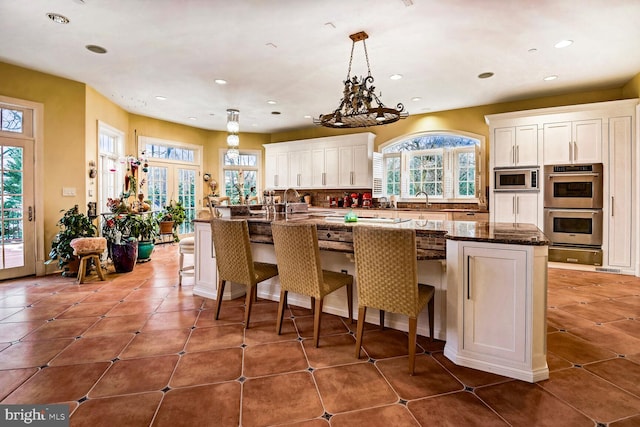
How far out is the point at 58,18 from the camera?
2965 millimetres

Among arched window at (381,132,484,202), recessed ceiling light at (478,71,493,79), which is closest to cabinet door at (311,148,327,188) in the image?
arched window at (381,132,484,202)

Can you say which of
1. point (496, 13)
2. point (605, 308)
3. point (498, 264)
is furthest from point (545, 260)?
point (496, 13)

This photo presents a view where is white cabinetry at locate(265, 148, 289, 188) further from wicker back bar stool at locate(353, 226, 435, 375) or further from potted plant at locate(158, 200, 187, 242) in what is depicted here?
wicker back bar stool at locate(353, 226, 435, 375)

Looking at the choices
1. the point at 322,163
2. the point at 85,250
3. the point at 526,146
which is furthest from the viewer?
the point at 322,163

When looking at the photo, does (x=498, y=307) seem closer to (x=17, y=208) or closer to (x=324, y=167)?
(x=324, y=167)

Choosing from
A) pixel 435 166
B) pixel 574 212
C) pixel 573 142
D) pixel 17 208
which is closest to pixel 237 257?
pixel 17 208

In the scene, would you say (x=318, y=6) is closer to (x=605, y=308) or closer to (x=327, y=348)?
(x=327, y=348)

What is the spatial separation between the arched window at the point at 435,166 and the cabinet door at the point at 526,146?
0.78 m

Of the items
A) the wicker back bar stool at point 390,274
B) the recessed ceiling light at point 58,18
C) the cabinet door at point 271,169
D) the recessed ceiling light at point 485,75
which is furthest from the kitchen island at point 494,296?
the cabinet door at point 271,169

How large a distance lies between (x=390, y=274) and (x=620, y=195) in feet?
14.5

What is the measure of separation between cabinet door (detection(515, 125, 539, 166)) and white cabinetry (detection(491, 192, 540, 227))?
0.50m

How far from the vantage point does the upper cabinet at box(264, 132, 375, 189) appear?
6.45 m

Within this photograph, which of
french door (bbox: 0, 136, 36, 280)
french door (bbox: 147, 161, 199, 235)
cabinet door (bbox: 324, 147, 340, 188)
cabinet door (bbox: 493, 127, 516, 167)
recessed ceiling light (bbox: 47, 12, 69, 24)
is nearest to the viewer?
recessed ceiling light (bbox: 47, 12, 69, 24)

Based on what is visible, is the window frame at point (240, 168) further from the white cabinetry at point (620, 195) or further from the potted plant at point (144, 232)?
the white cabinetry at point (620, 195)
